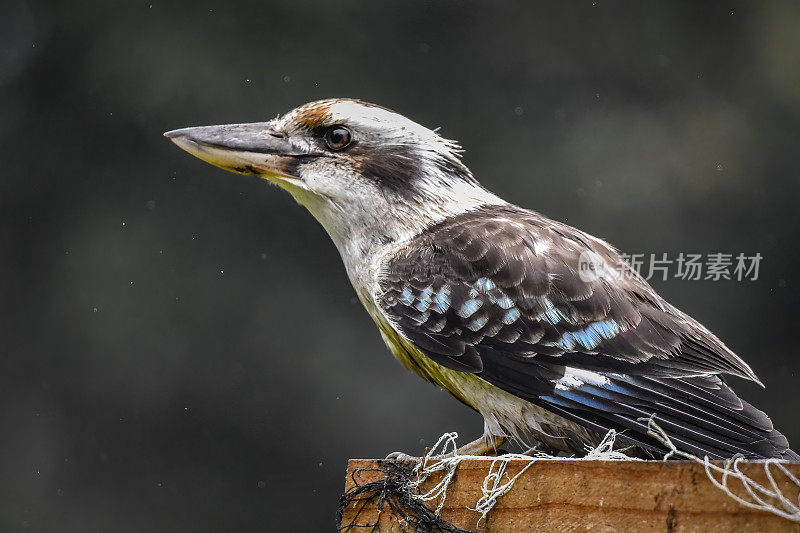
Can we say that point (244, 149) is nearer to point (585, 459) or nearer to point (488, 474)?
point (488, 474)

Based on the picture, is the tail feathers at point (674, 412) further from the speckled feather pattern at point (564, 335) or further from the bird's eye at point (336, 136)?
the bird's eye at point (336, 136)

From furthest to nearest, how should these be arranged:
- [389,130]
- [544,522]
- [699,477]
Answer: [389,130] → [544,522] → [699,477]

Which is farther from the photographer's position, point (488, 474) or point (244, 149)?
point (244, 149)

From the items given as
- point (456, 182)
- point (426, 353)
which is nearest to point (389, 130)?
point (456, 182)

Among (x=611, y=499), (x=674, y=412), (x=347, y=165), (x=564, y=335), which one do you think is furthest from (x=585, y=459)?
(x=347, y=165)

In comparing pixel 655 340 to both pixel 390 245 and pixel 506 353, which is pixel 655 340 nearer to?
pixel 506 353

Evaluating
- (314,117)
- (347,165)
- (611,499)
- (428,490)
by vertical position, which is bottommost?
(428,490)

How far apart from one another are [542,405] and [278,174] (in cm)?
90

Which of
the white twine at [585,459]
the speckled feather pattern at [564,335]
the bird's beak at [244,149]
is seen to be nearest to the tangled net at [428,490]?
the white twine at [585,459]

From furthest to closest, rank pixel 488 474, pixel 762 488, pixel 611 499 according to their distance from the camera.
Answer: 1. pixel 488 474
2. pixel 611 499
3. pixel 762 488

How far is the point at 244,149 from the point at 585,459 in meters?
1.29

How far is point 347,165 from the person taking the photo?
227 centimetres

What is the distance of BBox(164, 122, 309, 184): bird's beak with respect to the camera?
2.19 meters

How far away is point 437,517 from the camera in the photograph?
1403 mm
